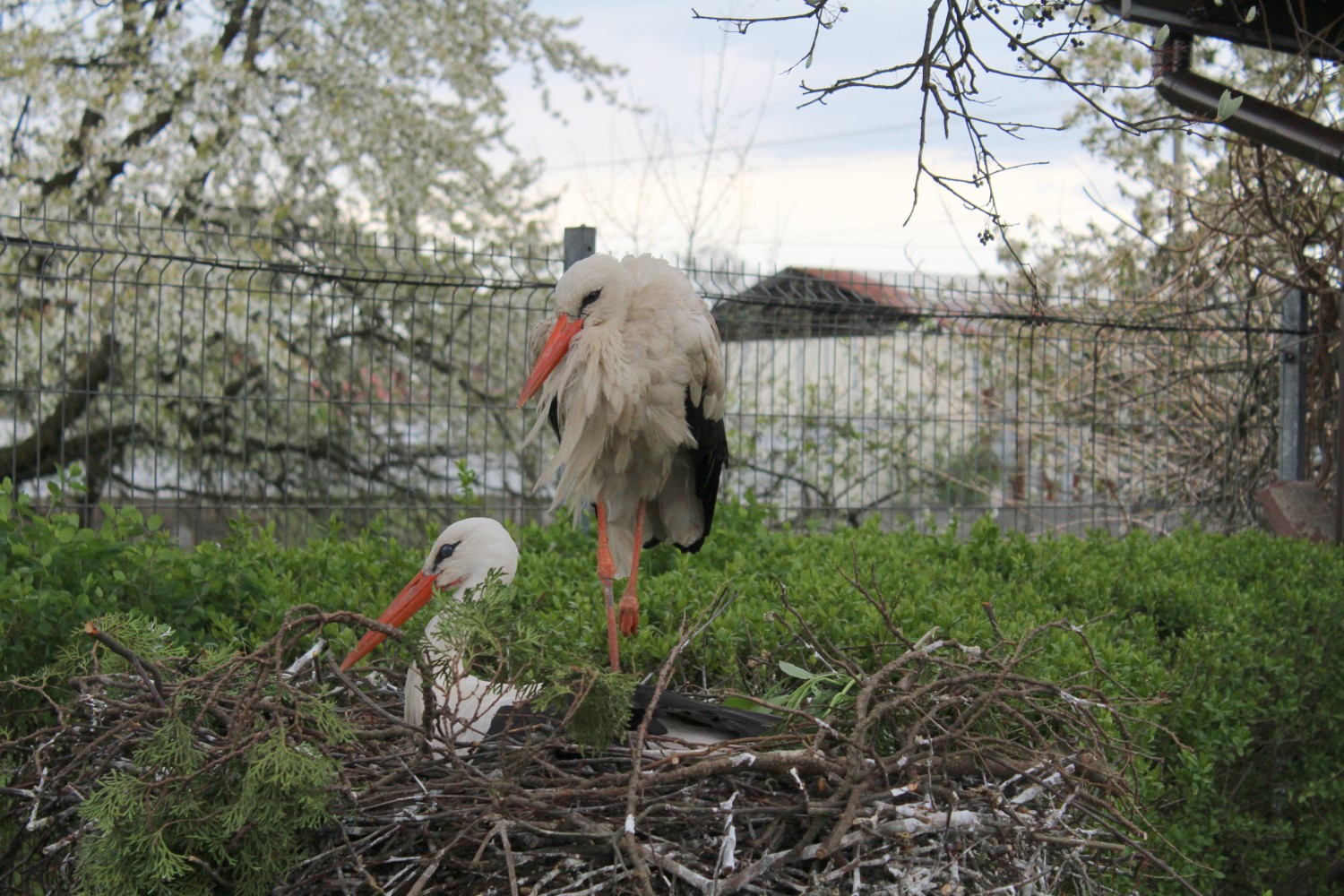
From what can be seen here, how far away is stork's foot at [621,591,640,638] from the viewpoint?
145 inches

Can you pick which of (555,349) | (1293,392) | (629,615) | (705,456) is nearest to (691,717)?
(629,615)

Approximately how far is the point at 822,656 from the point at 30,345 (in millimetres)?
8389

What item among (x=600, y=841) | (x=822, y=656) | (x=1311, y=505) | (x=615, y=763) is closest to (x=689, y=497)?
(x=822, y=656)

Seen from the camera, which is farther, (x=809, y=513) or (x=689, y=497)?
(x=809, y=513)

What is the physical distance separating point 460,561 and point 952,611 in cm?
156

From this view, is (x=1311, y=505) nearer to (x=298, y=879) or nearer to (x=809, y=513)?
(x=809, y=513)

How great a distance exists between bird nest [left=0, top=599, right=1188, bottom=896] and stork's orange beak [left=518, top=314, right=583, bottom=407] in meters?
1.33

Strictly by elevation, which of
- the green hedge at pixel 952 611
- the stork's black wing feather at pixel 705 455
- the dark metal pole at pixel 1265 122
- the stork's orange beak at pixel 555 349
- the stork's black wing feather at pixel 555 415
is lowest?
the green hedge at pixel 952 611

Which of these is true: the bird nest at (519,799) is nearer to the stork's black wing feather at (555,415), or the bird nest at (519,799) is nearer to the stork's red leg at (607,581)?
the stork's red leg at (607,581)

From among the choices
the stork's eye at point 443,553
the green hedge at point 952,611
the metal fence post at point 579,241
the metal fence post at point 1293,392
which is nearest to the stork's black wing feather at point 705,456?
the green hedge at point 952,611

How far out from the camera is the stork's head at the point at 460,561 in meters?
3.51

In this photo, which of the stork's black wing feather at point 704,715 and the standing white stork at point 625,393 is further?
the standing white stork at point 625,393

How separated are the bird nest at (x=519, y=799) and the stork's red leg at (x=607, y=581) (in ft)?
3.00

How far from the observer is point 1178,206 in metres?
10.6
